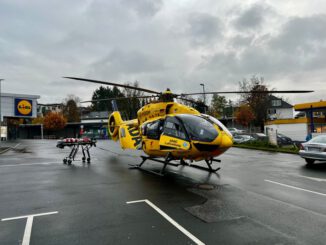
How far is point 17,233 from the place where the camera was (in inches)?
183

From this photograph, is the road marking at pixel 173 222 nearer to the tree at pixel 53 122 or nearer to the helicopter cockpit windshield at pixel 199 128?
the helicopter cockpit windshield at pixel 199 128

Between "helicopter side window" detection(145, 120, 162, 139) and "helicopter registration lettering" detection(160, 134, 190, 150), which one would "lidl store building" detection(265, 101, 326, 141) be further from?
"helicopter registration lettering" detection(160, 134, 190, 150)

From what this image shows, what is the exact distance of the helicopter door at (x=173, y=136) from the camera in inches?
350

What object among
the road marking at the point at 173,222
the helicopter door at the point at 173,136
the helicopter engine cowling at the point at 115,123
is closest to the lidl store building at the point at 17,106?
the helicopter engine cowling at the point at 115,123

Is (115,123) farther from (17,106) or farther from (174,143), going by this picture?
(17,106)

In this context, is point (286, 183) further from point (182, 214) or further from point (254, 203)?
point (182, 214)

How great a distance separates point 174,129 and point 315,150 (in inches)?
270

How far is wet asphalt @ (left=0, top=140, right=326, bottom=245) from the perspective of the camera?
4449mm

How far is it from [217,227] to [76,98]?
306 ft

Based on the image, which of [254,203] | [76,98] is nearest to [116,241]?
[254,203]

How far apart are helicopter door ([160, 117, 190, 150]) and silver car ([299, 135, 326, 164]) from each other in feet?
21.7

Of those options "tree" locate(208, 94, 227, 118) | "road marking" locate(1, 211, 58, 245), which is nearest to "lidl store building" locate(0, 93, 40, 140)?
"road marking" locate(1, 211, 58, 245)

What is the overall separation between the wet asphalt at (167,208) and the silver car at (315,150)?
1.61m

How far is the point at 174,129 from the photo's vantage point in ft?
30.7
